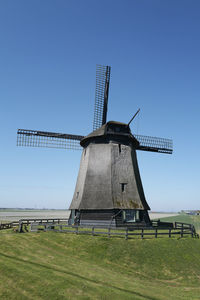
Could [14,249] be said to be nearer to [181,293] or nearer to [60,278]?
[60,278]

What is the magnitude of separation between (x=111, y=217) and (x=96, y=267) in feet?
27.6

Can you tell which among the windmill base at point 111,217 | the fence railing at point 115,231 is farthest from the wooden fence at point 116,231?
the windmill base at point 111,217

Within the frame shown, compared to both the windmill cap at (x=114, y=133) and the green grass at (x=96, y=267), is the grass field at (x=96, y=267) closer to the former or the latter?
the green grass at (x=96, y=267)

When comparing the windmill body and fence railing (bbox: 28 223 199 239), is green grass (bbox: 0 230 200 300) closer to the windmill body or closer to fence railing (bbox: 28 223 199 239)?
fence railing (bbox: 28 223 199 239)

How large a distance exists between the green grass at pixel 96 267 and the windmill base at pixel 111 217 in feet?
13.2

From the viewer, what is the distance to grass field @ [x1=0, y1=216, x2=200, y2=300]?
34.8 feet

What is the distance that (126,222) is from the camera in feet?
77.1

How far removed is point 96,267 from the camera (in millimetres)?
14828

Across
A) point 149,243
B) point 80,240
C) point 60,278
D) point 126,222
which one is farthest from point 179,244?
point 60,278

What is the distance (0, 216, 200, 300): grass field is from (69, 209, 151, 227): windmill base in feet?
13.5

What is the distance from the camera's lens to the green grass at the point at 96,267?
10.6 meters

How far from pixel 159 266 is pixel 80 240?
6267 millimetres

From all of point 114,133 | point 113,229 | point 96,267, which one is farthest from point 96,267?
point 114,133

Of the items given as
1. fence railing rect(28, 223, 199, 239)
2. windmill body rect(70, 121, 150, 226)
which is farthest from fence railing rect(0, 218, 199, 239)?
A: windmill body rect(70, 121, 150, 226)
